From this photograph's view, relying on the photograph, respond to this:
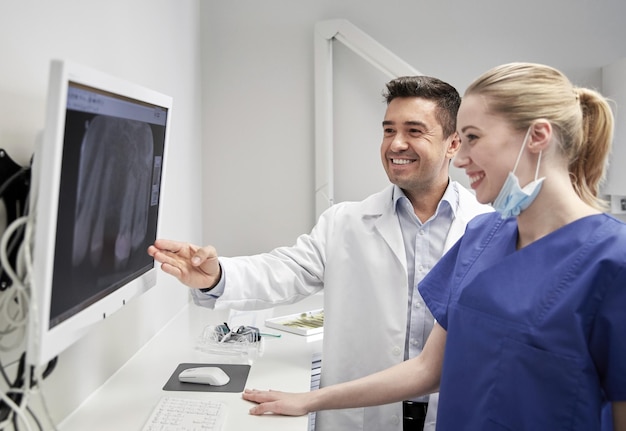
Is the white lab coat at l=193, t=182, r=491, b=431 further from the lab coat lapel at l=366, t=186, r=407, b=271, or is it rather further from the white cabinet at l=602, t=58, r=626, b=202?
the white cabinet at l=602, t=58, r=626, b=202

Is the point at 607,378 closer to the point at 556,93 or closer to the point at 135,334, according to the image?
the point at 556,93

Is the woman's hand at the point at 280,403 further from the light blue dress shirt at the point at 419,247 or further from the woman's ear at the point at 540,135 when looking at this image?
the woman's ear at the point at 540,135

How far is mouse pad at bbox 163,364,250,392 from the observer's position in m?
1.51

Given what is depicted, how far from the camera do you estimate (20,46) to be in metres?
1.09

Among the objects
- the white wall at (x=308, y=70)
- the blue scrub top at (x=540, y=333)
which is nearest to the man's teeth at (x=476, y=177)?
the blue scrub top at (x=540, y=333)

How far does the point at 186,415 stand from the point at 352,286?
667mm

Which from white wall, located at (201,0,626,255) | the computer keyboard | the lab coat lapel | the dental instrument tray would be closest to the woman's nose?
the lab coat lapel

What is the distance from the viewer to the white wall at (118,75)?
3.58 feet

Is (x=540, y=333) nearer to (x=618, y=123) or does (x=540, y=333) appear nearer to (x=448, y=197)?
(x=448, y=197)

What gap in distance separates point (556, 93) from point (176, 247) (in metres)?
0.96

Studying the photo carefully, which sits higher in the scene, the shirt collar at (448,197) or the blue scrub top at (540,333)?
the shirt collar at (448,197)

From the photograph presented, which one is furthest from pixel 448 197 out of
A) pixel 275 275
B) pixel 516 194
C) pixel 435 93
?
pixel 516 194

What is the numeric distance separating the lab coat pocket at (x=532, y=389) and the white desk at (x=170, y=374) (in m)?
0.45

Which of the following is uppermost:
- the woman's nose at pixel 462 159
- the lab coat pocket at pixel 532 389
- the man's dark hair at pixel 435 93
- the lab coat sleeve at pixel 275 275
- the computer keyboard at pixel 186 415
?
the man's dark hair at pixel 435 93
